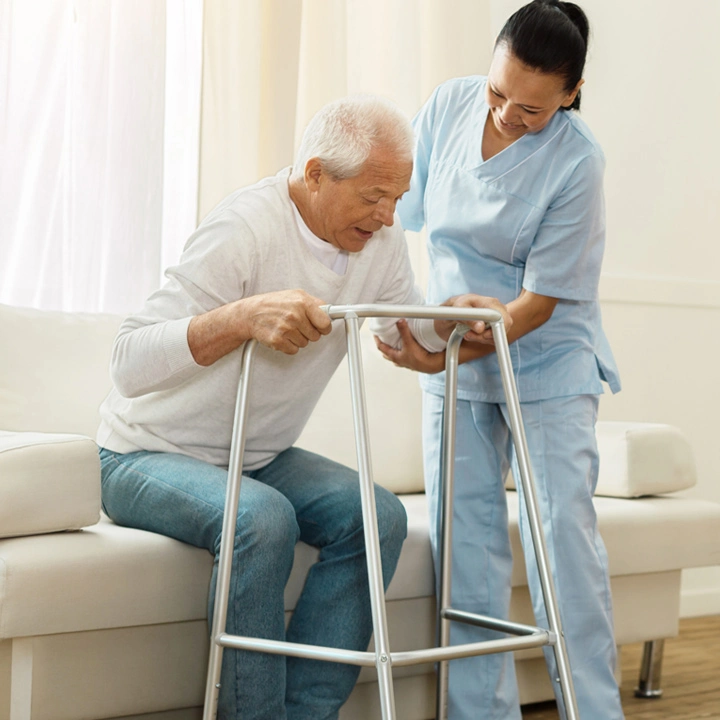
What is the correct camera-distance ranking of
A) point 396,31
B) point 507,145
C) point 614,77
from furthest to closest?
1. point 614,77
2. point 396,31
3. point 507,145

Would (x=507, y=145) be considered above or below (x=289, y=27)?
below

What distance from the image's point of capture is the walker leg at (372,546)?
1.08 m

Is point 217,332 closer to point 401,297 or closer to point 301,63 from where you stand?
point 401,297

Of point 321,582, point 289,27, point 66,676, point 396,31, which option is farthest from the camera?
point 396,31

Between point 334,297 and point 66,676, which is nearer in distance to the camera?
point 66,676

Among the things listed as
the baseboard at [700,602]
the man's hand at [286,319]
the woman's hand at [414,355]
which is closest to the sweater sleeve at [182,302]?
the man's hand at [286,319]

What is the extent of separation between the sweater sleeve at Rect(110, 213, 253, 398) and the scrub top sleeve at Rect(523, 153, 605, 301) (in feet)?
1.70

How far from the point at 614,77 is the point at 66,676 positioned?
8.29ft

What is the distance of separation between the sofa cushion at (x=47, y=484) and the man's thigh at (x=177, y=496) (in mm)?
75

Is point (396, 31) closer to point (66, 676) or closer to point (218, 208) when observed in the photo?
point (218, 208)

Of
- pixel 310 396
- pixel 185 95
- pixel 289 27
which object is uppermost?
pixel 289 27

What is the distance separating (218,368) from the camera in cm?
145

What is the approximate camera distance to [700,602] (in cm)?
317

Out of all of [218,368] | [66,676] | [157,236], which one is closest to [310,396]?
[218,368]
